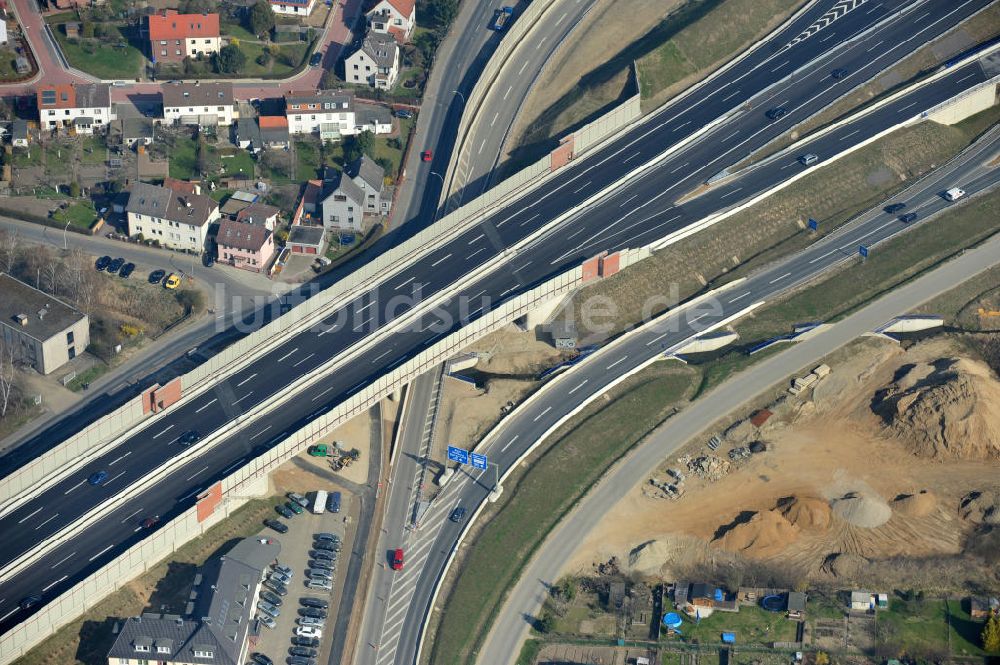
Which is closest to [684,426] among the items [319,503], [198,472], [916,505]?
[916,505]

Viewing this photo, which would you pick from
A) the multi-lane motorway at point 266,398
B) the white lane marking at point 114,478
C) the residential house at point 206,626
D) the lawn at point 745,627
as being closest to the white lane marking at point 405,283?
the multi-lane motorway at point 266,398

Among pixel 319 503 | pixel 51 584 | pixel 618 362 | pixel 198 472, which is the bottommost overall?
pixel 51 584

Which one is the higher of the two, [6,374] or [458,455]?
[6,374]

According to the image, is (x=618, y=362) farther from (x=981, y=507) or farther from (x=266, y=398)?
(x=981, y=507)

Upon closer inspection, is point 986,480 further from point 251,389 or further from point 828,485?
point 251,389

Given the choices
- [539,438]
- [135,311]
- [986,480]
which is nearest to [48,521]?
[135,311]

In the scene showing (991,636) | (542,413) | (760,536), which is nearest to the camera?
(991,636)
